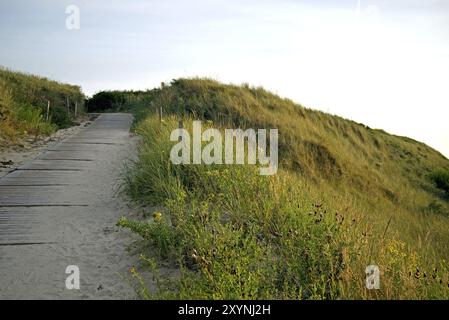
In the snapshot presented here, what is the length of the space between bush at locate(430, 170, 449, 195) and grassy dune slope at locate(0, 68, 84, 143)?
55.4 ft

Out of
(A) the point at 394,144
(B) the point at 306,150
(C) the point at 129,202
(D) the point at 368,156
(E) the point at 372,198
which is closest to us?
(C) the point at 129,202

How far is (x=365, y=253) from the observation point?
4.19 m

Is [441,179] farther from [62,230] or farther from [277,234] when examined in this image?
[62,230]

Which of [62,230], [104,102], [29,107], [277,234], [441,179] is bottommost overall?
[441,179]

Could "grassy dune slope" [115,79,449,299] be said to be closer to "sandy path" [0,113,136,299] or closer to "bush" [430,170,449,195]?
"sandy path" [0,113,136,299]

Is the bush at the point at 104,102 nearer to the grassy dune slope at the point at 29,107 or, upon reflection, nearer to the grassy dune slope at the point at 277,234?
the grassy dune slope at the point at 29,107

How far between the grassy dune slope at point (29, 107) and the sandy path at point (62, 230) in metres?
3.94

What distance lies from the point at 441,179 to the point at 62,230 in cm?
1860

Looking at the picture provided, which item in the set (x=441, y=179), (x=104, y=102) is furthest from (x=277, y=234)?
(x=104, y=102)

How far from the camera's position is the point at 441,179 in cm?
1977

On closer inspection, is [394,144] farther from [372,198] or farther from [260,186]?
[260,186]

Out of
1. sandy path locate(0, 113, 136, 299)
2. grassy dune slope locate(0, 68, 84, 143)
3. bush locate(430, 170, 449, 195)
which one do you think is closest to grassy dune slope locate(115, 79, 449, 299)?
sandy path locate(0, 113, 136, 299)

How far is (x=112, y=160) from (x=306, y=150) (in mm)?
7026
